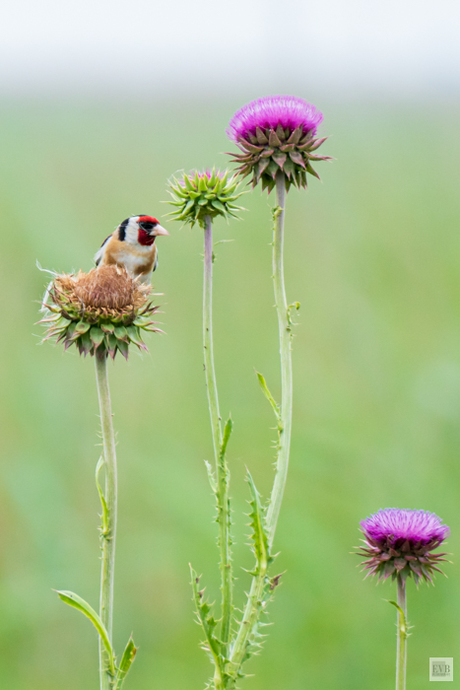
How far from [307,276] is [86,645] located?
5870mm

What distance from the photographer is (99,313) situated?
8.51 ft

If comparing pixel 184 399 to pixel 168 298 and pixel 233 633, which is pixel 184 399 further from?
pixel 233 633

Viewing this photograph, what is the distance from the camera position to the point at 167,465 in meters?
6.35

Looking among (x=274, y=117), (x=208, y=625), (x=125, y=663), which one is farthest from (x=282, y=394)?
(x=274, y=117)

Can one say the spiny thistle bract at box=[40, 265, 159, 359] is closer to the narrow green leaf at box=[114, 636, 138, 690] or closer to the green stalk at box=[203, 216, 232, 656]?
the green stalk at box=[203, 216, 232, 656]

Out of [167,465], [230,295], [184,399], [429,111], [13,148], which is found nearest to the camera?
[167,465]

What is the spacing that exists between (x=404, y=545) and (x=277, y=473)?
533 mm

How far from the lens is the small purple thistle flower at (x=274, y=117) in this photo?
285 cm

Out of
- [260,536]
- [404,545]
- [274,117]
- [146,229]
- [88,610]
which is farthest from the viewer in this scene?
[146,229]

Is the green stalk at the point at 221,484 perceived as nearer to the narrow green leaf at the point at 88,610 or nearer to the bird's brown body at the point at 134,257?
the narrow green leaf at the point at 88,610

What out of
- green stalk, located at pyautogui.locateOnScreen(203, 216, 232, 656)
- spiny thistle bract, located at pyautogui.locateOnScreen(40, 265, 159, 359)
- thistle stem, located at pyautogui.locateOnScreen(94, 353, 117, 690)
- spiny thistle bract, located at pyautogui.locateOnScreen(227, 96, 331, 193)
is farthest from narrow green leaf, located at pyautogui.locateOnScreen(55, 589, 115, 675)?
spiny thistle bract, located at pyautogui.locateOnScreen(227, 96, 331, 193)

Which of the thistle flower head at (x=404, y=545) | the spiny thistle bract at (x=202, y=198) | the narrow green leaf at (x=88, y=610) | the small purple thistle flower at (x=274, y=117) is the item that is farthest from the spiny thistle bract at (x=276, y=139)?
the narrow green leaf at (x=88, y=610)

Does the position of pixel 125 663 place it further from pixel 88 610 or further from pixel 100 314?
pixel 100 314

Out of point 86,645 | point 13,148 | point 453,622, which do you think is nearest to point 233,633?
point 453,622
